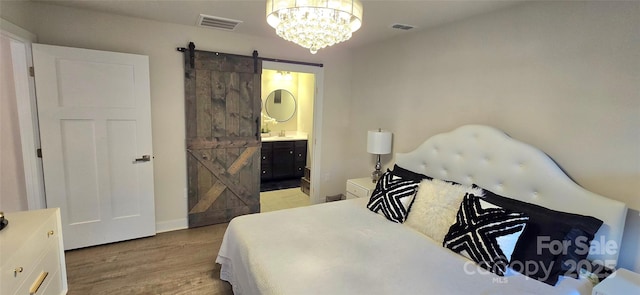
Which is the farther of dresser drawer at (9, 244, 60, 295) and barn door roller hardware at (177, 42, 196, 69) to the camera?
barn door roller hardware at (177, 42, 196, 69)


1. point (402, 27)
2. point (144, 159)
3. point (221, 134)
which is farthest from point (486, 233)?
point (144, 159)

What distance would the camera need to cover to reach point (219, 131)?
140 inches

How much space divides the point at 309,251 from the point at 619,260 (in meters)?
1.89

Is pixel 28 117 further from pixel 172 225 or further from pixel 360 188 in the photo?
pixel 360 188

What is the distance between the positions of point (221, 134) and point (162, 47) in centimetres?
111

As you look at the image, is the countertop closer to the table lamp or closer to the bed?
the table lamp

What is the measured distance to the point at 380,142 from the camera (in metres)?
3.42

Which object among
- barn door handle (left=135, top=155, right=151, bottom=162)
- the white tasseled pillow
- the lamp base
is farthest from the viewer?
the lamp base

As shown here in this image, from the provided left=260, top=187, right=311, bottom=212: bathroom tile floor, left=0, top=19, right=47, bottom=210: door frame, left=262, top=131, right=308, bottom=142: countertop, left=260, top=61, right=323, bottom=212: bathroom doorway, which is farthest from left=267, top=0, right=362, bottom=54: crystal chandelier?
left=262, top=131, right=308, bottom=142: countertop

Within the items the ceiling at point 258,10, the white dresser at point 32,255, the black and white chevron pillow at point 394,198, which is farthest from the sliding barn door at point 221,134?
the black and white chevron pillow at point 394,198

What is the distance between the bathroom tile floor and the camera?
14.2ft

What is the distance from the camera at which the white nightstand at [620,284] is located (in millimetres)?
1495

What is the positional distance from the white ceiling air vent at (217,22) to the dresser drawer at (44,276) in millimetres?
2245

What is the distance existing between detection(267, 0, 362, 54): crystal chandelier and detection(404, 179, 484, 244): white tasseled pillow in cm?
142
